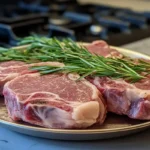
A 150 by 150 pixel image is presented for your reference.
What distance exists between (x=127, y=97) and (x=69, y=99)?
0.35ft

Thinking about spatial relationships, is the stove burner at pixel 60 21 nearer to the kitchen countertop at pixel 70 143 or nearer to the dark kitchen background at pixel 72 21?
the dark kitchen background at pixel 72 21

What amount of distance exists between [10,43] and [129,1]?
983 millimetres

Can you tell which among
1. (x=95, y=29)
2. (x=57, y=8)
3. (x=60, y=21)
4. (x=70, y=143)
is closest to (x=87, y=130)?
(x=70, y=143)

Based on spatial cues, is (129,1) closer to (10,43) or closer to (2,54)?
(10,43)

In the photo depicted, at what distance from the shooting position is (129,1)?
2105mm

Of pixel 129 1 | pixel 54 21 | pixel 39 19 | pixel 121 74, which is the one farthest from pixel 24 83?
pixel 129 1

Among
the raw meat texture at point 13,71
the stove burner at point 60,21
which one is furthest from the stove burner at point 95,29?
the raw meat texture at point 13,71

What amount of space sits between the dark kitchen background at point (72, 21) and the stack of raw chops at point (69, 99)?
42cm

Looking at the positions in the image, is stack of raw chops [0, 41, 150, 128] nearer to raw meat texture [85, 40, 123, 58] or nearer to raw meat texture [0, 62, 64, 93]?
raw meat texture [0, 62, 64, 93]

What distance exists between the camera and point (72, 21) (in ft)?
5.18

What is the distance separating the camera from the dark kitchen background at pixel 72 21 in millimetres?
1331

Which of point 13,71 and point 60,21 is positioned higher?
point 13,71

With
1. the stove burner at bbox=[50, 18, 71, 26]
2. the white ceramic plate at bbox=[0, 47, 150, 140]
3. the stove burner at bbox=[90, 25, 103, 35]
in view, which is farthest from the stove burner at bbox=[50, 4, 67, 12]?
the white ceramic plate at bbox=[0, 47, 150, 140]

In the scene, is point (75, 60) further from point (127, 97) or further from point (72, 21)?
point (72, 21)
